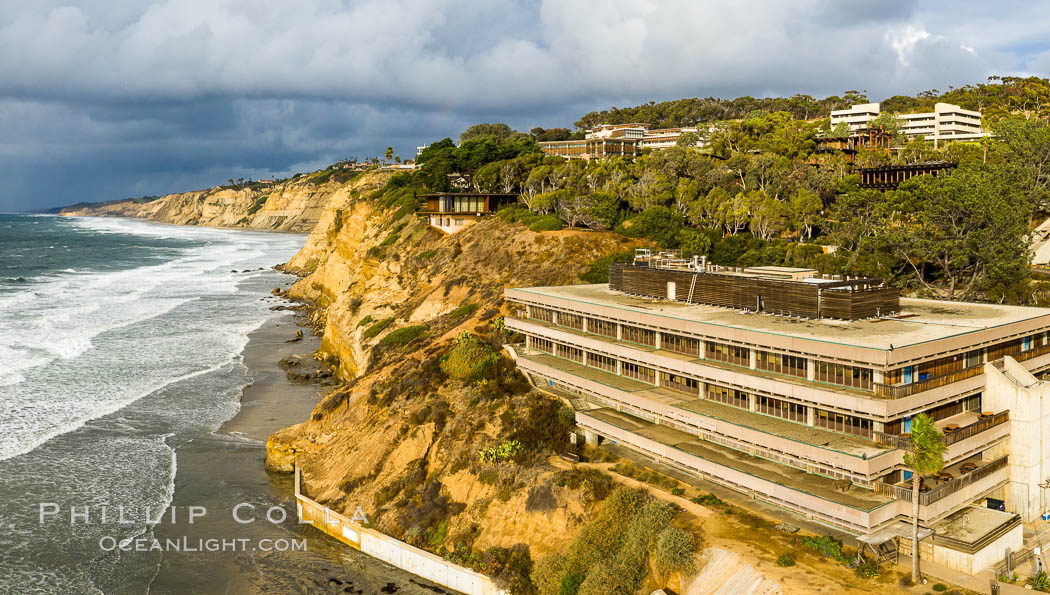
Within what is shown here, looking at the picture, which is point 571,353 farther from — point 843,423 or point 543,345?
point 843,423

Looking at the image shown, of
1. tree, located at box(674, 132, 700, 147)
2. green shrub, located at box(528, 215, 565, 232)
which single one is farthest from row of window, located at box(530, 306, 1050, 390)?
tree, located at box(674, 132, 700, 147)

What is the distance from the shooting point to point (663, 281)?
158 ft

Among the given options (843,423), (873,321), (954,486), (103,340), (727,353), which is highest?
(873,321)

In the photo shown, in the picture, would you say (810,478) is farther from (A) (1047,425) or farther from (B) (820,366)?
(A) (1047,425)

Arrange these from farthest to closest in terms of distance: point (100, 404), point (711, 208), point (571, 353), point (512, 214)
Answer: point (512, 214)
point (711, 208)
point (100, 404)
point (571, 353)

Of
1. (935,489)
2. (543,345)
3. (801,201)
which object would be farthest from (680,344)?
(801,201)

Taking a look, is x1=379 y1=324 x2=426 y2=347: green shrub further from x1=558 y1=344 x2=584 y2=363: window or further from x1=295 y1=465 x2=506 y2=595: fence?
x1=295 y1=465 x2=506 y2=595: fence

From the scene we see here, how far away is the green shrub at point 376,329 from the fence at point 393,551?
26864mm

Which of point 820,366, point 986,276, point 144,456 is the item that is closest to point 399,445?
point 144,456

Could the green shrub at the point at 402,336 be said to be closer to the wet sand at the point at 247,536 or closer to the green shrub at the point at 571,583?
the wet sand at the point at 247,536

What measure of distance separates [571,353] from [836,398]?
19.4m

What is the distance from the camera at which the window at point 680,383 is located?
39.0 metres

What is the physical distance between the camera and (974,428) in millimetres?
32906

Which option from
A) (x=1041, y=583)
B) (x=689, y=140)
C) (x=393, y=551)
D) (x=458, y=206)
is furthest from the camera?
(x=689, y=140)
